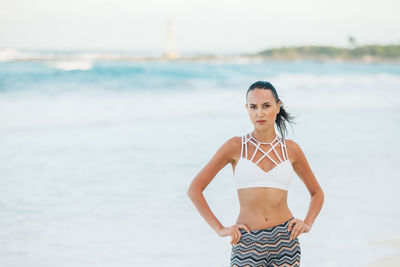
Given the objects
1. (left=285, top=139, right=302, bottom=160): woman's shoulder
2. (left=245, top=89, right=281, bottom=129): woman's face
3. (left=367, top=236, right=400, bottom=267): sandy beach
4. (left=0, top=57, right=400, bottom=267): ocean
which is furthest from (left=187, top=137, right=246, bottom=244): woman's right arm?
(left=367, top=236, right=400, bottom=267): sandy beach

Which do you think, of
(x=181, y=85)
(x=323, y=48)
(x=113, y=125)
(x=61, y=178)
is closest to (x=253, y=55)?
(x=323, y=48)

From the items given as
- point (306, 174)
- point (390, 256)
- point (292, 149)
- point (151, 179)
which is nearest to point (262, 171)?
point (292, 149)

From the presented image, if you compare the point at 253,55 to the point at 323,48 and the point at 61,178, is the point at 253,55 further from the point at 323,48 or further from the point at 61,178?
the point at 61,178

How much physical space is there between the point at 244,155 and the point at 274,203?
0.26 metres

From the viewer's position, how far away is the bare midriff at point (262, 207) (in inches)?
101

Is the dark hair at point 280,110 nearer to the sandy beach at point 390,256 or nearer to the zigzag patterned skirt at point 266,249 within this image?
the zigzag patterned skirt at point 266,249

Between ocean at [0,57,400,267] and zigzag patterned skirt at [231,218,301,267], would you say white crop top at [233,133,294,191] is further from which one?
ocean at [0,57,400,267]

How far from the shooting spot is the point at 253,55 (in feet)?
236

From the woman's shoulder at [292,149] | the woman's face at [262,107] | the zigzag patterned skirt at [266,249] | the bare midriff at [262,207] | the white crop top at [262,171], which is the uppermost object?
the woman's face at [262,107]

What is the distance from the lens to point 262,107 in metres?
2.62

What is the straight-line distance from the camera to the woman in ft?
8.33

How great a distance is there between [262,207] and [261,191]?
8 cm

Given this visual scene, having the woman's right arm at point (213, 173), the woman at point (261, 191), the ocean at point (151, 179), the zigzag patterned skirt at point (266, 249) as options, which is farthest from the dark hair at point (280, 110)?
the ocean at point (151, 179)

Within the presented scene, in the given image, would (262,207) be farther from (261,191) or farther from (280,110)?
(280,110)
